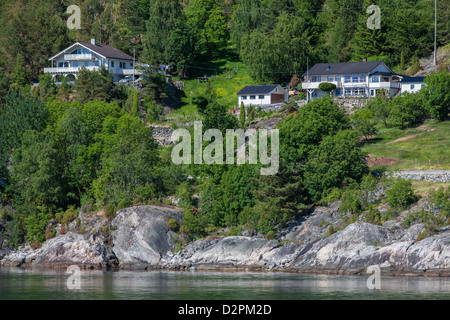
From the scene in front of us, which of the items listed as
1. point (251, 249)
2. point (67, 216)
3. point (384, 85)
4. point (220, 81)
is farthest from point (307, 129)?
point (220, 81)

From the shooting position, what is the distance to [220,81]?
115 metres

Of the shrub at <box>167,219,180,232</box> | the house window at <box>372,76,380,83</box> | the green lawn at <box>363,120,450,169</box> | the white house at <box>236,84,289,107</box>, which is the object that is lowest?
the shrub at <box>167,219,180,232</box>

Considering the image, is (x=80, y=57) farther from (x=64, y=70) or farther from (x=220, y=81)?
(x=220, y=81)

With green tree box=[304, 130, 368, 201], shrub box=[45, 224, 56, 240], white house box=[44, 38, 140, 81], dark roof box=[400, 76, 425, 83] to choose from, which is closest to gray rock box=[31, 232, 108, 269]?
shrub box=[45, 224, 56, 240]

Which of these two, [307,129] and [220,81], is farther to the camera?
[220,81]

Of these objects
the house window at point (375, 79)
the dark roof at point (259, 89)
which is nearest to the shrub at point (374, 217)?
the house window at point (375, 79)

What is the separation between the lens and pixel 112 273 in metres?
60.9

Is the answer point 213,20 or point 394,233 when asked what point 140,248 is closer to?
point 394,233

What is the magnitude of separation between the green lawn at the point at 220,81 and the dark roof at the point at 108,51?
9.58 m

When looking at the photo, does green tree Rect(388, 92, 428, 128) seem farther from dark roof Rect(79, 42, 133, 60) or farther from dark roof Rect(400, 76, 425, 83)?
dark roof Rect(79, 42, 133, 60)

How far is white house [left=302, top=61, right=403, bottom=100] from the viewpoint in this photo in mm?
98312

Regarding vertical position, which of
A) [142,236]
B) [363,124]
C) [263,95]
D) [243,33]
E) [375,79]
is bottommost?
[142,236]

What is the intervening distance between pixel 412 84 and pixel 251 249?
145 feet

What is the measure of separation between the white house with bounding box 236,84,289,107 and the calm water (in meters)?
44.8
